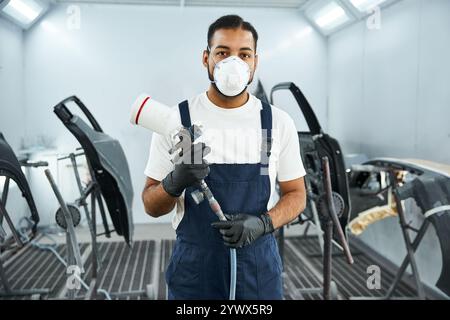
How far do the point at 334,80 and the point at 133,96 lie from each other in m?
0.67

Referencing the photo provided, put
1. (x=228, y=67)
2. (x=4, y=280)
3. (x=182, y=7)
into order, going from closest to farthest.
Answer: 1. (x=228, y=67)
2. (x=182, y=7)
3. (x=4, y=280)

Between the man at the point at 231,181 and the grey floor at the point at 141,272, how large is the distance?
1104 mm

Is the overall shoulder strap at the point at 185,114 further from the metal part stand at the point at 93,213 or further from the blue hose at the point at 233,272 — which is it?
the metal part stand at the point at 93,213

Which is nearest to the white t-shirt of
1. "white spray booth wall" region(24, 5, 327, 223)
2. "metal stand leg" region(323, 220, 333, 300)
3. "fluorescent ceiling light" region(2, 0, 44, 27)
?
"white spray booth wall" region(24, 5, 327, 223)

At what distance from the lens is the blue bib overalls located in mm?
945

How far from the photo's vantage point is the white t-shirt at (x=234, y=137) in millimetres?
953

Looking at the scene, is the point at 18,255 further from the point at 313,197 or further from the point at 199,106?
the point at 199,106

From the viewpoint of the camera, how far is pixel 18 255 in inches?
99.4

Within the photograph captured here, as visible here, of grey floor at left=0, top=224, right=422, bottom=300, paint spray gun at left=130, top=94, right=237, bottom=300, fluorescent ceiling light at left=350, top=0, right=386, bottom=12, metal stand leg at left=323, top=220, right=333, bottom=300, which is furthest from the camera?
grey floor at left=0, top=224, right=422, bottom=300

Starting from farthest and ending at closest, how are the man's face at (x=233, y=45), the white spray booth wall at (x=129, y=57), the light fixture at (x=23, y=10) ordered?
the white spray booth wall at (x=129, y=57)
the light fixture at (x=23, y=10)
the man's face at (x=233, y=45)

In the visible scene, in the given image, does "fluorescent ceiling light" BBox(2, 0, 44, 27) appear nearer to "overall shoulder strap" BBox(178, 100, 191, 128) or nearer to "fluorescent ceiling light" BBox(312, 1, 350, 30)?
"overall shoulder strap" BBox(178, 100, 191, 128)

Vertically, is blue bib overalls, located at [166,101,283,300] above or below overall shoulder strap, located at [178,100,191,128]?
below

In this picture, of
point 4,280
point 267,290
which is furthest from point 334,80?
point 4,280

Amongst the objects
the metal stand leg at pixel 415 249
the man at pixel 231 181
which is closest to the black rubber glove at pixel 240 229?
the man at pixel 231 181
